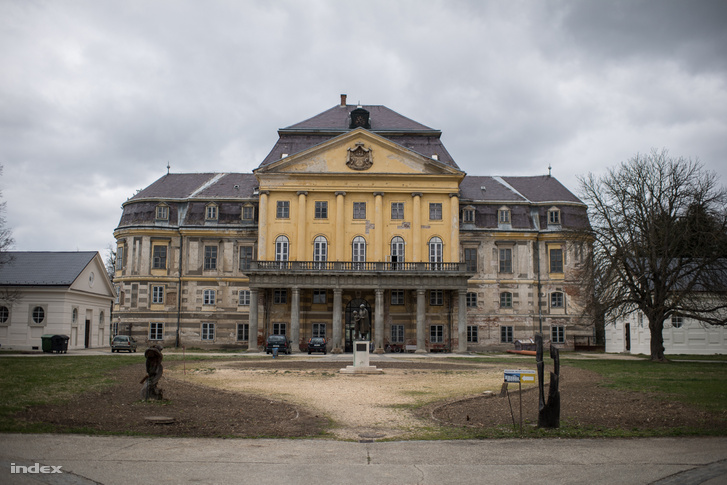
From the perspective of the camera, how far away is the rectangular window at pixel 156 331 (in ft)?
180

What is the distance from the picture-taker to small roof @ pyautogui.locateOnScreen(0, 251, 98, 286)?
45938mm

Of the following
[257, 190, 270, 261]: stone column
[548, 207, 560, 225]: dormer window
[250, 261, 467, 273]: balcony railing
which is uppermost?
[548, 207, 560, 225]: dormer window

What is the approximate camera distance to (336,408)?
56.1ft

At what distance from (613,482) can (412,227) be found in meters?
43.1

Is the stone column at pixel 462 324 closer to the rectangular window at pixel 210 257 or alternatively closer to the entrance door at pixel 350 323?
the entrance door at pixel 350 323

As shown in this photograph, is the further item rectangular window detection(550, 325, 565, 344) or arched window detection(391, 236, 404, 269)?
rectangular window detection(550, 325, 565, 344)

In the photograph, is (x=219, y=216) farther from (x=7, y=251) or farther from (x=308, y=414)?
(x=308, y=414)

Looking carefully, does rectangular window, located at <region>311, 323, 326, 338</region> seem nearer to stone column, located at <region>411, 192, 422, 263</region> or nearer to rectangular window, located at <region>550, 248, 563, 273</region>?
stone column, located at <region>411, 192, 422, 263</region>

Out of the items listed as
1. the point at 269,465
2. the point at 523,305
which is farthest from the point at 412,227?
the point at 269,465

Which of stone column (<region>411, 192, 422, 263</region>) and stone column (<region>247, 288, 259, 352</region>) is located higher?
stone column (<region>411, 192, 422, 263</region>)

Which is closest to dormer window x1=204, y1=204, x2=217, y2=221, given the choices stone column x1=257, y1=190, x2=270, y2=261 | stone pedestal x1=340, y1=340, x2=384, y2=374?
stone column x1=257, y1=190, x2=270, y2=261

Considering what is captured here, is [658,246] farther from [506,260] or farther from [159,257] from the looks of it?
[159,257]

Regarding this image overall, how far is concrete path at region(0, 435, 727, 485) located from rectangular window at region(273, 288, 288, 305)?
40757 mm

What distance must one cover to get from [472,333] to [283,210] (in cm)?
1962
